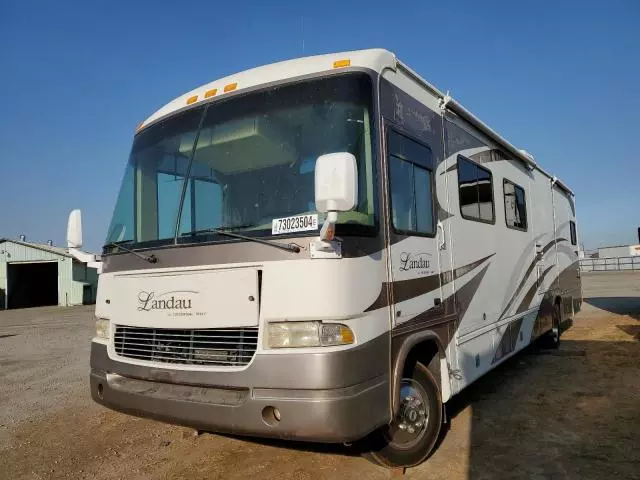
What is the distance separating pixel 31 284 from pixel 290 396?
36.5 meters

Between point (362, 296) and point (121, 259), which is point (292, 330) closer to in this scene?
point (362, 296)

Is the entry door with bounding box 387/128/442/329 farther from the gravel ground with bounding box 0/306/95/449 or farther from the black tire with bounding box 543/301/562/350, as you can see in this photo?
the black tire with bounding box 543/301/562/350

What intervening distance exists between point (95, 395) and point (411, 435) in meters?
2.64

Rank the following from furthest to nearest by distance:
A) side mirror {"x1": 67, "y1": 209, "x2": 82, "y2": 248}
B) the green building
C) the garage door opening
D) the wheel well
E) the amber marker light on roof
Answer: the garage door opening → the green building → side mirror {"x1": 67, "y1": 209, "x2": 82, "y2": 248} → the wheel well → the amber marker light on roof

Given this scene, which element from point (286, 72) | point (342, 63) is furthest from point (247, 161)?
point (342, 63)

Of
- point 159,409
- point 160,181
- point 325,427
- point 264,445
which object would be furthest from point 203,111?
point 264,445

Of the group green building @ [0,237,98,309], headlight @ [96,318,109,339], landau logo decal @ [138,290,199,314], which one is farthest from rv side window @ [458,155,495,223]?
green building @ [0,237,98,309]

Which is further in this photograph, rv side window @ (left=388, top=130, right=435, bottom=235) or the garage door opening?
the garage door opening

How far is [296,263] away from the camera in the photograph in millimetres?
3193

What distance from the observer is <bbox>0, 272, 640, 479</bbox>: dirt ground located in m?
4.00

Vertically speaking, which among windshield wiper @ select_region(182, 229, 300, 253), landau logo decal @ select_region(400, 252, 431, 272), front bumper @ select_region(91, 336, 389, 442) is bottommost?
front bumper @ select_region(91, 336, 389, 442)

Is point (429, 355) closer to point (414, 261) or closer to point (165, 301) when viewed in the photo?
point (414, 261)

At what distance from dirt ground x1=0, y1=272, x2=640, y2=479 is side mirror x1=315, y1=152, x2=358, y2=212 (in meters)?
2.28

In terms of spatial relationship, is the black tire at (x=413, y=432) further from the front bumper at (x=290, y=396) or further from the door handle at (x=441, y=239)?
the door handle at (x=441, y=239)
